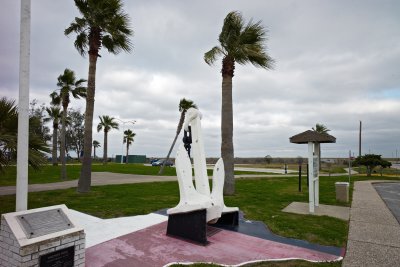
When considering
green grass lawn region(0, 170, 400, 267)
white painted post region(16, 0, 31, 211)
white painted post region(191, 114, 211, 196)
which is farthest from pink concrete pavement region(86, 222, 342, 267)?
white painted post region(16, 0, 31, 211)

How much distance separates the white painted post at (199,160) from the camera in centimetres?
654

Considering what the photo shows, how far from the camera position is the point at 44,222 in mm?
4039

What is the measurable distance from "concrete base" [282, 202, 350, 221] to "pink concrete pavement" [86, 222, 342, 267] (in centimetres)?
350

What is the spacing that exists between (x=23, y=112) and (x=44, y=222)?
160cm

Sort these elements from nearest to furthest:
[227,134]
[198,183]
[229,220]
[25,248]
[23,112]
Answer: [25,248], [23,112], [198,183], [229,220], [227,134]

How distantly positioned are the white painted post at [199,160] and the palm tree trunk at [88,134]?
7028 mm

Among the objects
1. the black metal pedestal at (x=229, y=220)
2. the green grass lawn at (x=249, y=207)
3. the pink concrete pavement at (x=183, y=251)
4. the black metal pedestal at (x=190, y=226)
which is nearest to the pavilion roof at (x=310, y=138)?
the green grass lawn at (x=249, y=207)

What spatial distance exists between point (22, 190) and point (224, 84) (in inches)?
367

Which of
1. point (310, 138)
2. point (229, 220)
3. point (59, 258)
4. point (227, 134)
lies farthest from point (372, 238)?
point (227, 134)

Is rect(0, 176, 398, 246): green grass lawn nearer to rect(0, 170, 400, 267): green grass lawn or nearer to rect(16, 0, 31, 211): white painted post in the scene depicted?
rect(0, 170, 400, 267): green grass lawn

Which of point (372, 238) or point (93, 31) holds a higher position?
point (93, 31)

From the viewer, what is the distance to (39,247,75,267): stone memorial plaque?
3739mm

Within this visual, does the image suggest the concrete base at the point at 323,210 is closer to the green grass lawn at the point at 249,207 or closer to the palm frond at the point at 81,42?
the green grass lawn at the point at 249,207

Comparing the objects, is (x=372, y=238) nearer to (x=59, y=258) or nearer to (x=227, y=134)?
(x=59, y=258)
